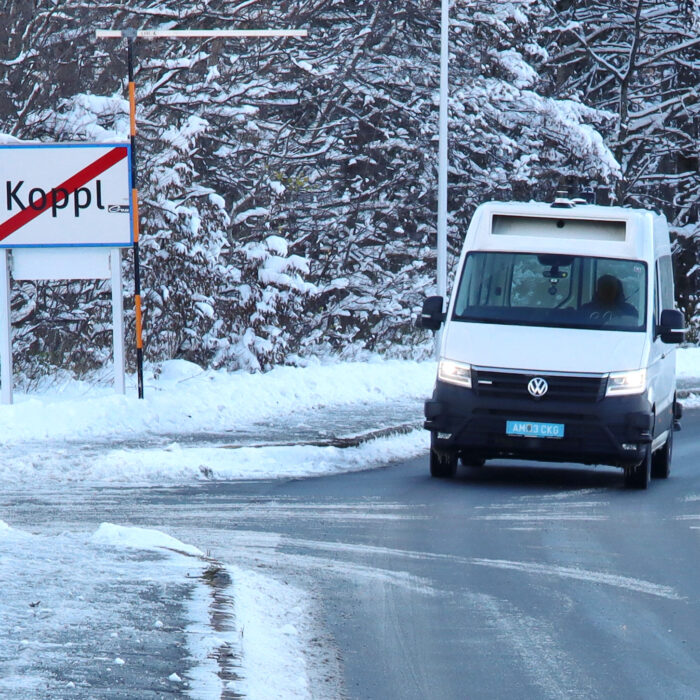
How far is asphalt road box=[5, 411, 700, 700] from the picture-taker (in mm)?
6660

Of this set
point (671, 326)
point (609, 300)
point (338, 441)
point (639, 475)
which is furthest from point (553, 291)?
point (338, 441)

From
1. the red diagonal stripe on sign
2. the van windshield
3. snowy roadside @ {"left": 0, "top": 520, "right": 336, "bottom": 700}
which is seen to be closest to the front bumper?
the van windshield

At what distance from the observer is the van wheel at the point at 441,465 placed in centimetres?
1377

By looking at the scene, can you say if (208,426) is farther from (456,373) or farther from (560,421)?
(560,421)

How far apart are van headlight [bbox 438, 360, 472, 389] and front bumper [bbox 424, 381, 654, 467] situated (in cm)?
6

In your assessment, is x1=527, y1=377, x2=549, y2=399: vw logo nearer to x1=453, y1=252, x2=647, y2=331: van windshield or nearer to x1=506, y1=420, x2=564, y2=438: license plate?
x1=506, y1=420, x2=564, y2=438: license plate

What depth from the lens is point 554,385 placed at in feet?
42.3

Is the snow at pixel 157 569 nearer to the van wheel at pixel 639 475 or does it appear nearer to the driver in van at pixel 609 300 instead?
the van wheel at pixel 639 475

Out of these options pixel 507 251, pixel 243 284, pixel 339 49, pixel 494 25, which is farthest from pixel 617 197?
pixel 507 251

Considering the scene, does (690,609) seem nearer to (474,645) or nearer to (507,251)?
(474,645)

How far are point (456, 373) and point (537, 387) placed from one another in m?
0.74

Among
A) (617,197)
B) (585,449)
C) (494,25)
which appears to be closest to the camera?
(585,449)

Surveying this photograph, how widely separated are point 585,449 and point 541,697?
22.6 feet

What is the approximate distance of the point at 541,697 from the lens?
6.18m
